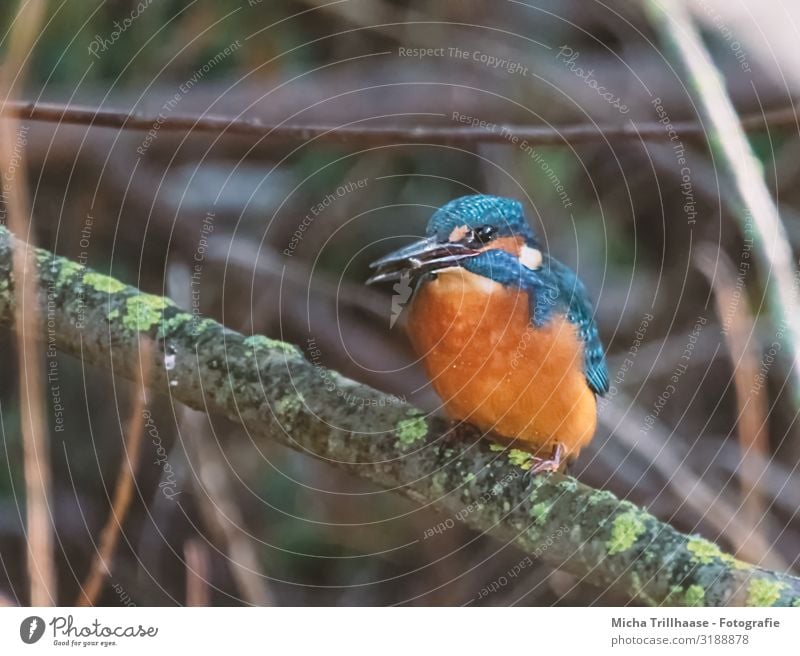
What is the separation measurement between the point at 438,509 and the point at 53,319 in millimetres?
386

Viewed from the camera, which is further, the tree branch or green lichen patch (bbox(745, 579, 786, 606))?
the tree branch

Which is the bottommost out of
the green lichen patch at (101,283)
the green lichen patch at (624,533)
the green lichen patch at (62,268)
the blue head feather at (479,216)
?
the green lichen patch at (624,533)

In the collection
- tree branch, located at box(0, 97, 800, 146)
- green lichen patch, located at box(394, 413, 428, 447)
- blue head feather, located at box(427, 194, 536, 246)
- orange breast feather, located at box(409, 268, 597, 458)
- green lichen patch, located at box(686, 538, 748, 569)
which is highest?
tree branch, located at box(0, 97, 800, 146)

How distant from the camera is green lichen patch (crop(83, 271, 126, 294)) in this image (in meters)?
0.79

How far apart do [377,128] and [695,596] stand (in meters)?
0.52

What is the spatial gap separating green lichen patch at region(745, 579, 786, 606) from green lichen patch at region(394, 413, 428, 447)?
0.30m

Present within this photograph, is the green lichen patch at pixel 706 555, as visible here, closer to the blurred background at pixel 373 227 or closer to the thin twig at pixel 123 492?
the blurred background at pixel 373 227

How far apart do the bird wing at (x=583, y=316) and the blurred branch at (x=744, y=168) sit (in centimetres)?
16

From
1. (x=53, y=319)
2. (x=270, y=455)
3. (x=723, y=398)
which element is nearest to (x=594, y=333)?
(x=723, y=398)

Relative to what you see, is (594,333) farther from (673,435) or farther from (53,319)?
(53,319)

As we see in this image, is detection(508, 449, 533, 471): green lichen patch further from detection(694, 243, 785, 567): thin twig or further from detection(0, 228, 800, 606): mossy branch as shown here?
detection(694, 243, 785, 567): thin twig

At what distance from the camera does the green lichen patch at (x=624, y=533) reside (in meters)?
0.71

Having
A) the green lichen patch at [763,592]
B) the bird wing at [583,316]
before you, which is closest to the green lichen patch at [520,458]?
the bird wing at [583,316]
